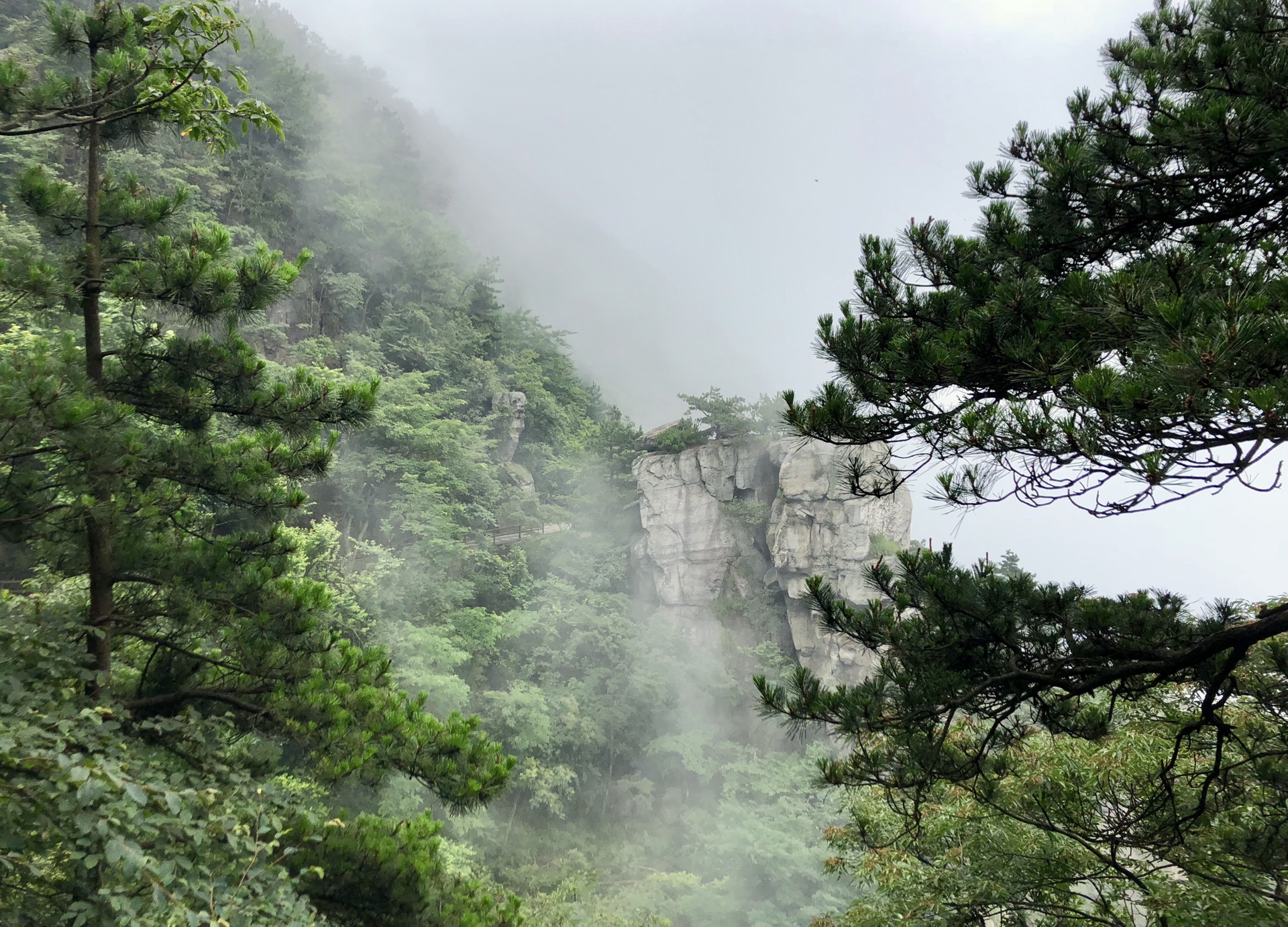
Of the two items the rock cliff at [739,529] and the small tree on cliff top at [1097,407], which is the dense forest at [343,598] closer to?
the rock cliff at [739,529]

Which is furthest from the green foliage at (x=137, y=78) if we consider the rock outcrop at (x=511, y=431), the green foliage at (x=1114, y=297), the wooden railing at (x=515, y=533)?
the rock outcrop at (x=511, y=431)

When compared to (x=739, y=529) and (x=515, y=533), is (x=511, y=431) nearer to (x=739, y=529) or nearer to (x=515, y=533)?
(x=515, y=533)

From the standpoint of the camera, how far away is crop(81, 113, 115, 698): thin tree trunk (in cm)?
239

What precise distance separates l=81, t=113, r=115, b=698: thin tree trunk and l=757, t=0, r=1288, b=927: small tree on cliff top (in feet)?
8.18

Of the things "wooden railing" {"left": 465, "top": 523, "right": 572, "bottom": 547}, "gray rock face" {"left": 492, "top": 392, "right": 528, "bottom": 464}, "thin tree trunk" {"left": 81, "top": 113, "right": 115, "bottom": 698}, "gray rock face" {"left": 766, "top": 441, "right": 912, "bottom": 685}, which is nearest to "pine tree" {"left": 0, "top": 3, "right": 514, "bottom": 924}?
"thin tree trunk" {"left": 81, "top": 113, "right": 115, "bottom": 698}

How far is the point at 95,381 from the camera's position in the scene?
96.5 inches

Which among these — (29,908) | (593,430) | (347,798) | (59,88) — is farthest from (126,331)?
(593,430)

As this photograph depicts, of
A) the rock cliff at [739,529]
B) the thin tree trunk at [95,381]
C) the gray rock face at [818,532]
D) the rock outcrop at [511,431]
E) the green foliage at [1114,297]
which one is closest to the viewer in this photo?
the green foliage at [1114,297]

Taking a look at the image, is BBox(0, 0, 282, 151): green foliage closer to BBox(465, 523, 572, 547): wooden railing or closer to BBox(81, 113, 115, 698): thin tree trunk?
BBox(81, 113, 115, 698): thin tree trunk

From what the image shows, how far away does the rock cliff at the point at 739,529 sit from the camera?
1347cm

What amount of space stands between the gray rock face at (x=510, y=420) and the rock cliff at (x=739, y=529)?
3.00 m

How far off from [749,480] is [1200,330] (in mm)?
13390

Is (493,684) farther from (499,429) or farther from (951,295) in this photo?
(951,295)

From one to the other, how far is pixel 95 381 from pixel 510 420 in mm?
12351
